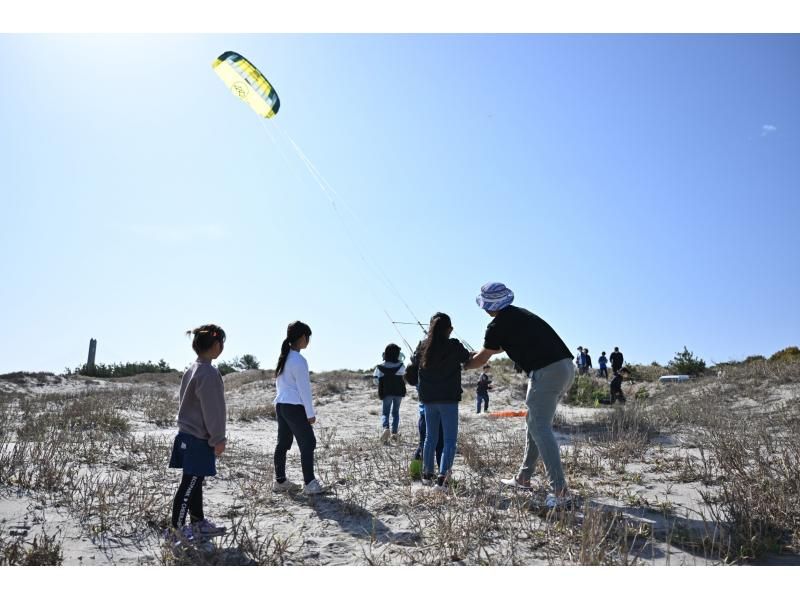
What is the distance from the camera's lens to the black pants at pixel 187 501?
12.0 ft

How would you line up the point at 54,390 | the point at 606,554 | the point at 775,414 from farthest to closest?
the point at 54,390
the point at 775,414
the point at 606,554

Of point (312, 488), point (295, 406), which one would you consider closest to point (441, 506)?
point (312, 488)

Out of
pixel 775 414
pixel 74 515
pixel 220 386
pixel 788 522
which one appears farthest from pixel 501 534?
pixel 775 414

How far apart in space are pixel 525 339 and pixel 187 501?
2.96 meters

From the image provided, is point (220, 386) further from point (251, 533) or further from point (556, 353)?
point (556, 353)

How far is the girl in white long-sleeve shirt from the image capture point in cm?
509

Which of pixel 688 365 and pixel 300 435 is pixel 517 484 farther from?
pixel 688 365

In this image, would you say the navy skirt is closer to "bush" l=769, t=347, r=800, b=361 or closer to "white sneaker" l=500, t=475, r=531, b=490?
"white sneaker" l=500, t=475, r=531, b=490

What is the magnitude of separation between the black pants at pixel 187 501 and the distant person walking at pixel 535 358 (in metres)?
2.47

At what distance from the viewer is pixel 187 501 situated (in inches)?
146

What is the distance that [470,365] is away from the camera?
4871mm

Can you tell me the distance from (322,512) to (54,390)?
24027 millimetres

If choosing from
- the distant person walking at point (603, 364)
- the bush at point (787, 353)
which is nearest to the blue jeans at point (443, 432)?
the distant person walking at point (603, 364)

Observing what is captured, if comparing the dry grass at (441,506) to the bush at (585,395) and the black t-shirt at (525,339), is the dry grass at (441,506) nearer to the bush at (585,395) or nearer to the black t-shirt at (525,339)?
the black t-shirt at (525,339)
